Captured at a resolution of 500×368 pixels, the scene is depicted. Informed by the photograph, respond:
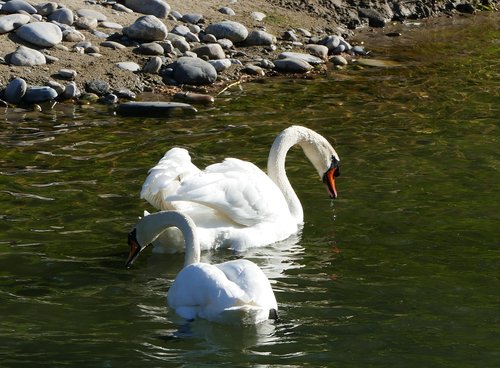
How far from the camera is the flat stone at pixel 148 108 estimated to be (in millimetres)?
12297

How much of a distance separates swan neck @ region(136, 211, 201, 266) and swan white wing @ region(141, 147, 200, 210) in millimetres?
550

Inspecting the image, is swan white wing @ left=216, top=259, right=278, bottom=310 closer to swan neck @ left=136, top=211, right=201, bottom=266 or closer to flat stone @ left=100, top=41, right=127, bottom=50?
swan neck @ left=136, top=211, right=201, bottom=266

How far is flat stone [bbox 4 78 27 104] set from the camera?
1248 centimetres

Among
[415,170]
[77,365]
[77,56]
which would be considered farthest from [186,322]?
[77,56]

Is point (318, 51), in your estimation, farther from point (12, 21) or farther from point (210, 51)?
point (12, 21)

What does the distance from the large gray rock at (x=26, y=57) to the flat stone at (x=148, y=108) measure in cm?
133

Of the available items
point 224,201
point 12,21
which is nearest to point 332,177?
point 224,201

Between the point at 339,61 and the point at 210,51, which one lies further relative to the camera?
the point at 339,61

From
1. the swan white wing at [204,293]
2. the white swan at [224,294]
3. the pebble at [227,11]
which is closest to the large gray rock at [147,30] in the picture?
the pebble at [227,11]

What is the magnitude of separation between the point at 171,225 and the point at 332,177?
2.31 meters

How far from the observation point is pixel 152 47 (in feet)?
45.5

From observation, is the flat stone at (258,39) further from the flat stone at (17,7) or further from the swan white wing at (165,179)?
the swan white wing at (165,179)

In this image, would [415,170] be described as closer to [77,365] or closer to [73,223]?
[73,223]

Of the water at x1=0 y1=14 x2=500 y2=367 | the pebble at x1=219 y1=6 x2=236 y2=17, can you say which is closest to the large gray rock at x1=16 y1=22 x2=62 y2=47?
→ the water at x1=0 y1=14 x2=500 y2=367
